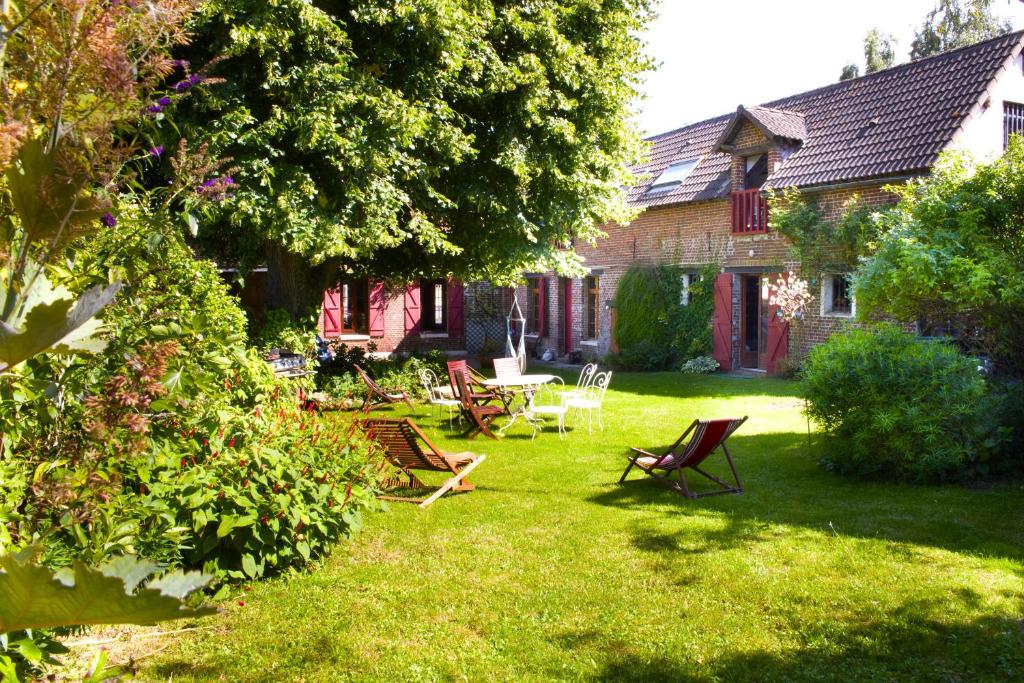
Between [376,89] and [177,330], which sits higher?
[376,89]

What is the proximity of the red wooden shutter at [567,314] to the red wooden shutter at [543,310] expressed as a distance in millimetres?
789

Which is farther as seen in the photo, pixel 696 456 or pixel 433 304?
pixel 433 304

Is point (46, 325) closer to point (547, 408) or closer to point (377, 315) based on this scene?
point (547, 408)

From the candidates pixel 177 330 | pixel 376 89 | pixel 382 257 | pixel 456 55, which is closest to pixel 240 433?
pixel 177 330

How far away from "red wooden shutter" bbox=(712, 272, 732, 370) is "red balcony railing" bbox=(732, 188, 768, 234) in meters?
1.19

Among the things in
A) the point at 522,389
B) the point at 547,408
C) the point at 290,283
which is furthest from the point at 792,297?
the point at 290,283

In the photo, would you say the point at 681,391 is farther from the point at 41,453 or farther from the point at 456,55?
the point at 41,453

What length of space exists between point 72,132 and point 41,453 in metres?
2.22

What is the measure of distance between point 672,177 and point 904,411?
50.4ft

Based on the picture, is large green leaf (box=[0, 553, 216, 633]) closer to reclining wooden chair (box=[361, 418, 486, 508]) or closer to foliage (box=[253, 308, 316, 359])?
reclining wooden chair (box=[361, 418, 486, 508])

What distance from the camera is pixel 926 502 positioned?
23.1 feet

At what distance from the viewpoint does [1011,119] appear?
15578 mm

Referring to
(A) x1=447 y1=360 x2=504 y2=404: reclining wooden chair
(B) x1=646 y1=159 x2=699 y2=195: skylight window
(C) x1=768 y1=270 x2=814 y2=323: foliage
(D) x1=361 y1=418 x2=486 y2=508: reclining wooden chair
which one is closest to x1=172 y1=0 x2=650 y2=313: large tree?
(A) x1=447 y1=360 x2=504 y2=404: reclining wooden chair

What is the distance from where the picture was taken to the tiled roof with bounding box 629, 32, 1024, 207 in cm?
1496
